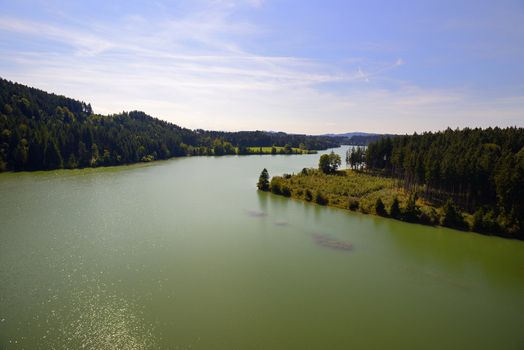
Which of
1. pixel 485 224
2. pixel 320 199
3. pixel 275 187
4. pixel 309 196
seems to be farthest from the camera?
pixel 275 187

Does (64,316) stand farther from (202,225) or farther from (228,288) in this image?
(202,225)

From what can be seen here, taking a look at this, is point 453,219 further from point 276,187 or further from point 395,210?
point 276,187

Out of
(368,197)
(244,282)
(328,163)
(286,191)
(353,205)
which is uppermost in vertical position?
(328,163)

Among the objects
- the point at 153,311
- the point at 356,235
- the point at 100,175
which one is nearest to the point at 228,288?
the point at 153,311

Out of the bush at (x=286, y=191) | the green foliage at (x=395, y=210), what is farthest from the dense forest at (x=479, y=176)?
the bush at (x=286, y=191)

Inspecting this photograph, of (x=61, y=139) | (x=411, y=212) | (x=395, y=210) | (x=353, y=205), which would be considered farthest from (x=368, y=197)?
(x=61, y=139)

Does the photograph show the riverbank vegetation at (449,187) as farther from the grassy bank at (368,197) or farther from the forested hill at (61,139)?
the forested hill at (61,139)

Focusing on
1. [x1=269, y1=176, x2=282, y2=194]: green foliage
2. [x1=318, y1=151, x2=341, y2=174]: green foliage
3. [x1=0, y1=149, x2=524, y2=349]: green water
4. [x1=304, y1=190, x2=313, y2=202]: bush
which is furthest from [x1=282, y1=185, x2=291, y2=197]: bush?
[x1=318, y1=151, x2=341, y2=174]: green foliage
